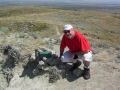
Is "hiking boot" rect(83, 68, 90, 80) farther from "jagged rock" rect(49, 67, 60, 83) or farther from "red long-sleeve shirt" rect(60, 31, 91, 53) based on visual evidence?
"jagged rock" rect(49, 67, 60, 83)

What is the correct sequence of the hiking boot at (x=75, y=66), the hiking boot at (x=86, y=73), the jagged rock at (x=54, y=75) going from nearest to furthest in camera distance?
the hiking boot at (x=86, y=73)
the hiking boot at (x=75, y=66)
the jagged rock at (x=54, y=75)

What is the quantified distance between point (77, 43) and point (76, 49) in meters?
0.35

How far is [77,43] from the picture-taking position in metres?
10.2

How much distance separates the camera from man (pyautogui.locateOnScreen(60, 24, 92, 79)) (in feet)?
33.0

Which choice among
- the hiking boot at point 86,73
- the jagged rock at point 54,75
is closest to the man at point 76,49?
the hiking boot at point 86,73

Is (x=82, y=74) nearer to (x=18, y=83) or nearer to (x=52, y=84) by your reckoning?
(x=52, y=84)

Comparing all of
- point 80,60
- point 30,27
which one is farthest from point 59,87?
point 30,27

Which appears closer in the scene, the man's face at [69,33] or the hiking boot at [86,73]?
the man's face at [69,33]

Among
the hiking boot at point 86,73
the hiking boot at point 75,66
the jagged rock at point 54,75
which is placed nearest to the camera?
the hiking boot at point 86,73

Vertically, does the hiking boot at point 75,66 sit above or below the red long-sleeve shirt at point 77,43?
below

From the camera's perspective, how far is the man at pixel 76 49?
33.0ft

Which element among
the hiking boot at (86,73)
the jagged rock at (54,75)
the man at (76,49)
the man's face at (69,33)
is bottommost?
the jagged rock at (54,75)

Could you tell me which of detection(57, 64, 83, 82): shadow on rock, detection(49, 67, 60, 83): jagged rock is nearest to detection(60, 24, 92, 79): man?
detection(57, 64, 83, 82): shadow on rock

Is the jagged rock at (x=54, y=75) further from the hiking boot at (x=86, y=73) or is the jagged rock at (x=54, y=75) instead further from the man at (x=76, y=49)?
the hiking boot at (x=86, y=73)
